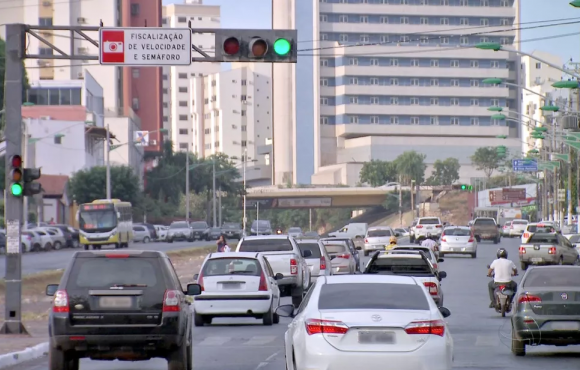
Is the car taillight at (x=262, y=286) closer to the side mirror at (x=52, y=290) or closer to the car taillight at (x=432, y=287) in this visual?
the car taillight at (x=432, y=287)

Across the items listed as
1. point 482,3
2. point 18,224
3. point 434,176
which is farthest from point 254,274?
point 482,3

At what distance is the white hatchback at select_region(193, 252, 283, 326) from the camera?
23.3 metres

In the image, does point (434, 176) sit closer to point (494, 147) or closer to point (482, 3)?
point (494, 147)

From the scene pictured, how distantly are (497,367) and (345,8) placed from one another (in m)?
158

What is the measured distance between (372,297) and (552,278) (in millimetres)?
7467

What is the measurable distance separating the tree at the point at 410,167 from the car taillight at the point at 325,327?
14951cm

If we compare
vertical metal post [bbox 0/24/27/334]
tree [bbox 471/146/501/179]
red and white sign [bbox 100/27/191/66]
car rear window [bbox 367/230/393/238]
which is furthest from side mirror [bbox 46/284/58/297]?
tree [bbox 471/146/501/179]

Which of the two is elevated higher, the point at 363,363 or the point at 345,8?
the point at 345,8

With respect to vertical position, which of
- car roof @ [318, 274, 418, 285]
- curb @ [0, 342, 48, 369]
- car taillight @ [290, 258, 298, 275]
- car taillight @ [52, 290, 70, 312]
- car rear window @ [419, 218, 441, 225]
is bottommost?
car rear window @ [419, 218, 441, 225]

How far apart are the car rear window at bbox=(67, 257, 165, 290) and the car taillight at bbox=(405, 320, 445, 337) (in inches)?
160

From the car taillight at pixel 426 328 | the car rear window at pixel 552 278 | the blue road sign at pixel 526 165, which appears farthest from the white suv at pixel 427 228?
the car taillight at pixel 426 328

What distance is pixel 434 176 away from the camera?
16625 centimetres

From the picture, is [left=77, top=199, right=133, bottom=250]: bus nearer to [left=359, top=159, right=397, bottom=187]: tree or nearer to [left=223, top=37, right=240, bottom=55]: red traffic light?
[left=223, top=37, right=240, bottom=55]: red traffic light

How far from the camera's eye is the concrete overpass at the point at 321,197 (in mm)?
151250
